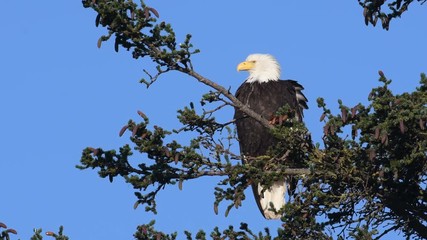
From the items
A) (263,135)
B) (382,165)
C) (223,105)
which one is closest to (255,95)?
(263,135)

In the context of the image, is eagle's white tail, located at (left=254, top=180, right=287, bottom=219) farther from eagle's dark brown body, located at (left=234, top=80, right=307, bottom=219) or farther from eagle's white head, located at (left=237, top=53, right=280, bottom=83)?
eagle's white head, located at (left=237, top=53, right=280, bottom=83)

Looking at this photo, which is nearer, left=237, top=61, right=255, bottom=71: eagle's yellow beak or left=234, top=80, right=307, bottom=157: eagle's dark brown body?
left=234, top=80, right=307, bottom=157: eagle's dark brown body

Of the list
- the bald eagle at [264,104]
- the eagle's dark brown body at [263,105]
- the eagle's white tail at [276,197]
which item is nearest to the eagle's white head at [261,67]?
the bald eagle at [264,104]

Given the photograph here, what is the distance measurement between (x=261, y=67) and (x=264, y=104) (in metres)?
1.15

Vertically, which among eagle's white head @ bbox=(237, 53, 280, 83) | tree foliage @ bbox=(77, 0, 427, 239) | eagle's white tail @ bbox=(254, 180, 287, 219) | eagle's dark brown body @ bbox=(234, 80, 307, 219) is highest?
eagle's white head @ bbox=(237, 53, 280, 83)

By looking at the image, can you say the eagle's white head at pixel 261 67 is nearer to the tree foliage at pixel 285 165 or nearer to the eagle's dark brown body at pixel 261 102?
the eagle's dark brown body at pixel 261 102

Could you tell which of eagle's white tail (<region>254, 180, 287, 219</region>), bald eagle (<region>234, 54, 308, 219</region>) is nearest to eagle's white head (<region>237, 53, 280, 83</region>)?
bald eagle (<region>234, 54, 308, 219</region>)

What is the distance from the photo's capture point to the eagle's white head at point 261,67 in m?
12.4

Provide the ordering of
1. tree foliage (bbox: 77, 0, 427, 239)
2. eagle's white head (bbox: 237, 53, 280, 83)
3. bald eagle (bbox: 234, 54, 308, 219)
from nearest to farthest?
tree foliage (bbox: 77, 0, 427, 239), bald eagle (bbox: 234, 54, 308, 219), eagle's white head (bbox: 237, 53, 280, 83)

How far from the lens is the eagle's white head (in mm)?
12375

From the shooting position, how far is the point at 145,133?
798 centimetres

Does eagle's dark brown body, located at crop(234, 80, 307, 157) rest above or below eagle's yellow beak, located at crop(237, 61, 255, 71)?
below

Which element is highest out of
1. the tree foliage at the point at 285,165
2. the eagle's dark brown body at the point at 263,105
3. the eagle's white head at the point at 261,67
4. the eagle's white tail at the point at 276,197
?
the eagle's white head at the point at 261,67

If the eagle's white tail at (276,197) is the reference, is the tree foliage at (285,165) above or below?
below
